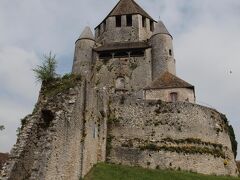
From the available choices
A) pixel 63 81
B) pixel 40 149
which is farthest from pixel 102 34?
pixel 40 149

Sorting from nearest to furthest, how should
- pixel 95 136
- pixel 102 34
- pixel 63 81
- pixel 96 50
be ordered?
pixel 63 81
pixel 95 136
pixel 96 50
pixel 102 34

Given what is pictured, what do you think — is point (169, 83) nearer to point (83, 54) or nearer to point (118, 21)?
point (83, 54)

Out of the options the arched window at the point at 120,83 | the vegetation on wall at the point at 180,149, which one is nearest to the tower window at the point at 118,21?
the arched window at the point at 120,83

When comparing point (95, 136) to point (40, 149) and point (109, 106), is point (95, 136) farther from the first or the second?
point (40, 149)

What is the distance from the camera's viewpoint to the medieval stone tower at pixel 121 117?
1784cm

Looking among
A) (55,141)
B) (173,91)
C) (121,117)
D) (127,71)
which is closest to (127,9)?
(127,71)

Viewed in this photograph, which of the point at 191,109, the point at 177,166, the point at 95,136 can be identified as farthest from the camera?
the point at 191,109

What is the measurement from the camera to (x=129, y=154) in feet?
87.8

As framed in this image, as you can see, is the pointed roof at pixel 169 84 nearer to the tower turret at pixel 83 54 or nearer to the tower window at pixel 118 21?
the tower turret at pixel 83 54

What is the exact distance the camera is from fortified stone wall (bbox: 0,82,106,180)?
16516 mm

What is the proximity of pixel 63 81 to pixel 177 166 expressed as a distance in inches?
429

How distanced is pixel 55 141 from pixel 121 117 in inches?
451

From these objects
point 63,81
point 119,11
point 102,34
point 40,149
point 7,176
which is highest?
point 119,11

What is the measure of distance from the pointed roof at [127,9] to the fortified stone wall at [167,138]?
73.6 feet
